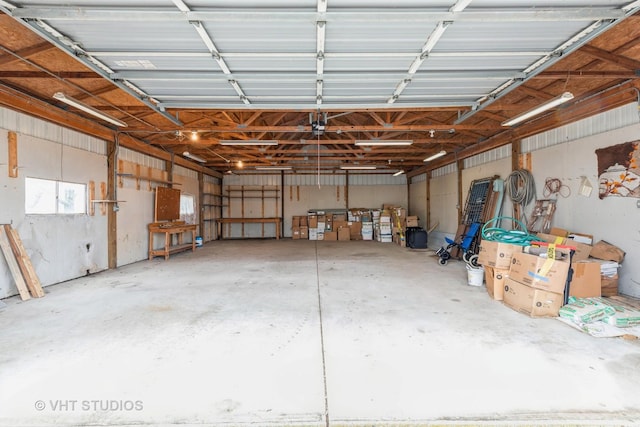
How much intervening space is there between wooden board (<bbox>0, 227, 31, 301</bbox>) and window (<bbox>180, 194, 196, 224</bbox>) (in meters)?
5.65

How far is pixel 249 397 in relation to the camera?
2.03m

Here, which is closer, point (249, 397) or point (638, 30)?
point (249, 397)

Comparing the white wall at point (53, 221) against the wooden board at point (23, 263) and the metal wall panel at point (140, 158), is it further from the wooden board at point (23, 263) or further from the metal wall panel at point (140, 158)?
the metal wall panel at point (140, 158)

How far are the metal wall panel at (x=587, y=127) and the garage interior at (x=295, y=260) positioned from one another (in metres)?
0.03

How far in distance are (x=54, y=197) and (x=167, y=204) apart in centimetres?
346

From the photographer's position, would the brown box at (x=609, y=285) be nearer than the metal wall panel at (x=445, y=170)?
Yes

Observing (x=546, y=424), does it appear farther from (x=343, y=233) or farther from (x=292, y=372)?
(x=343, y=233)

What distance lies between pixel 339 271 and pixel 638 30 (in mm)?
A: 5159

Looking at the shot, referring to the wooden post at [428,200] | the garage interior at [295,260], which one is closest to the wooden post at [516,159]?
the garage interior at [295,260]

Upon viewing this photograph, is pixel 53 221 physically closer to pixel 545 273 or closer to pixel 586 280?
pixel 545 273

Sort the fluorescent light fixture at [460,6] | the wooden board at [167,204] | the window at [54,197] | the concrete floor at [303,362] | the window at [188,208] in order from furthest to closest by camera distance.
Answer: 1. the window at [188,208]
2. the wooden board at [167,204]
3. the window at [54,197]
4. the fluorescent light fixture at [460,6]
5. the concrete floor at [303,362]

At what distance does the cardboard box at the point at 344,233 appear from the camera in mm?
12664

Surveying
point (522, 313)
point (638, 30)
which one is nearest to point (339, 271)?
point (522, 313)

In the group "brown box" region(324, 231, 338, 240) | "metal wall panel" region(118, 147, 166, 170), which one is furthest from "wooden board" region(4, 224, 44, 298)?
"brown box" region(324, 231, 338, 240)
